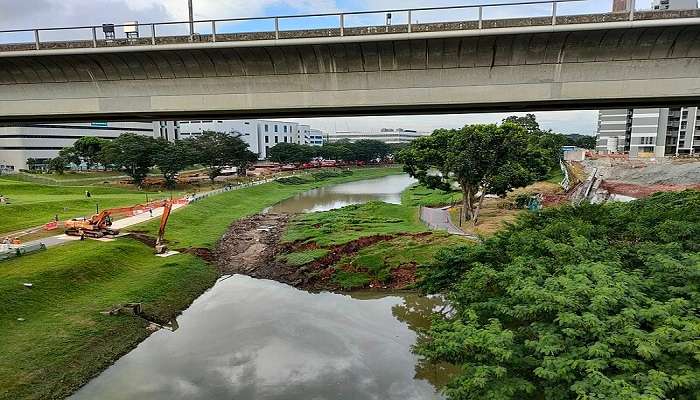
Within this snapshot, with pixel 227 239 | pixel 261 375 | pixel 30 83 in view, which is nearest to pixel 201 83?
pixel 30 83

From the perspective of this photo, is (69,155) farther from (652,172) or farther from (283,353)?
(652,172)

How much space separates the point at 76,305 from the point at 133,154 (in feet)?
142

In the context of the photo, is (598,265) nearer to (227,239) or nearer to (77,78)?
(77,78)

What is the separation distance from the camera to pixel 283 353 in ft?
53.3

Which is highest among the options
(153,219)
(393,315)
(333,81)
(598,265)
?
(333,81)

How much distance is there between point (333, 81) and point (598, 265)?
30.2 feet

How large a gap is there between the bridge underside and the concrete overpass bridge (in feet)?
0.11

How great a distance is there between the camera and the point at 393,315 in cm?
2030

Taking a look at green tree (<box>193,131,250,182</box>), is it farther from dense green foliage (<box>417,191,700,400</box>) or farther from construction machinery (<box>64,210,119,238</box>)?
dense green foliage (<box>417,191,700,400</box>)

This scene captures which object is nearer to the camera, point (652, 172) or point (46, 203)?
point (46, 203)

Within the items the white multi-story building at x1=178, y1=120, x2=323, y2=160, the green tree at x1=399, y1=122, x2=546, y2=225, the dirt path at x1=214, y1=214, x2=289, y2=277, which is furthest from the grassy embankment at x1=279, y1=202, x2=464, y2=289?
the white multi-story building at x1=178, y1=120, x2=323, y2=160

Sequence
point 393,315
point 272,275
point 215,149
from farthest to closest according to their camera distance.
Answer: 1. point 215,149
2. point 272,275
3. point 393,315

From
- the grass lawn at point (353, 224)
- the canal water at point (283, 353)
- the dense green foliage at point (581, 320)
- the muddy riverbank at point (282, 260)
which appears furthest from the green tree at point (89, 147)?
the dense green foliage at point (581, 320)

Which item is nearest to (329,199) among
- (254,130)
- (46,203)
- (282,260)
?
(46,203)
